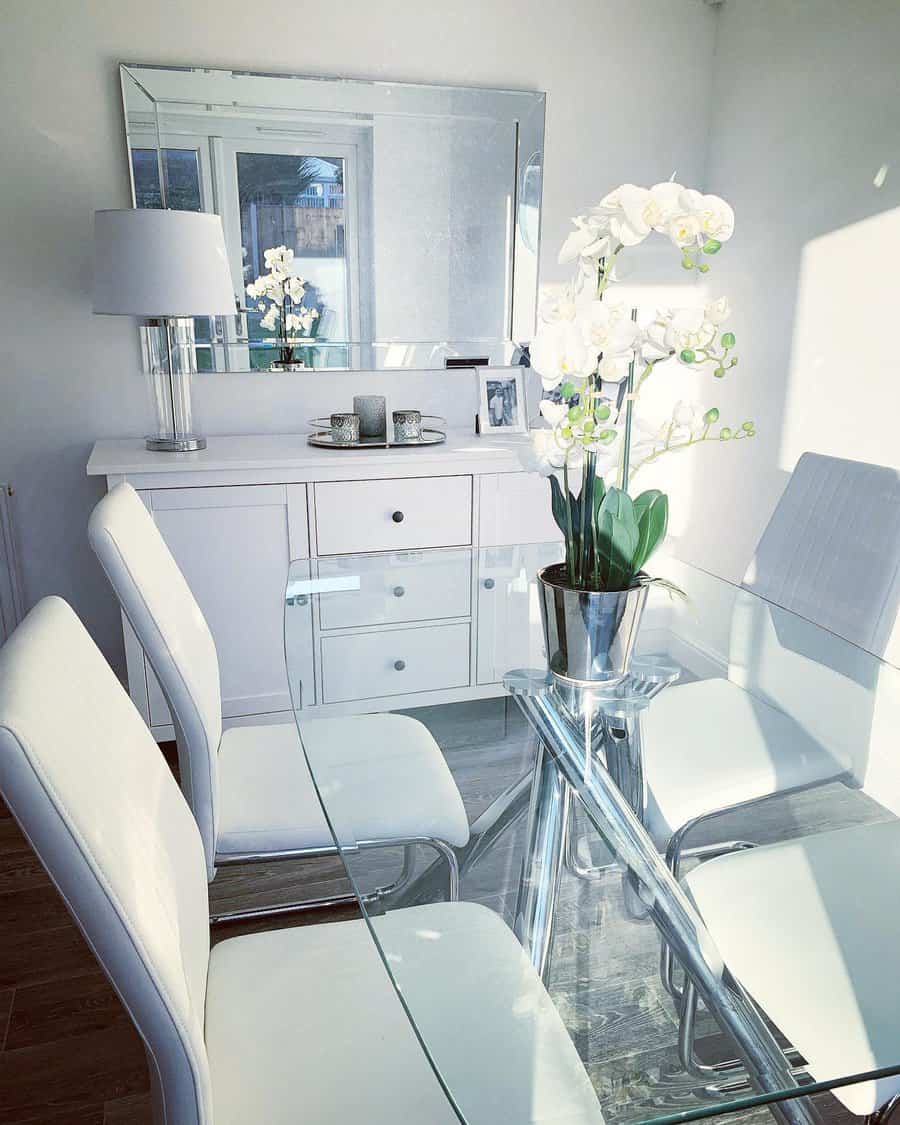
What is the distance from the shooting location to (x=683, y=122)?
3207 mm

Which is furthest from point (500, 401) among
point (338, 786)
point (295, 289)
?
point (338, 786)

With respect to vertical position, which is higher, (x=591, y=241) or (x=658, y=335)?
(x=591, y=241)

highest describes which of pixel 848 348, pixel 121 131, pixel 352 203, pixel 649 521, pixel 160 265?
pixel 121 131

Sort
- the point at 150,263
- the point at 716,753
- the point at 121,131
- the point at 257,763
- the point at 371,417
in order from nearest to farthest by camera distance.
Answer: the point at 716,753, the point at 257,763, the point at 150,263, the point at 121,131, the point at 371,417

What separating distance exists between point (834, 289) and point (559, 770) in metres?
2.05

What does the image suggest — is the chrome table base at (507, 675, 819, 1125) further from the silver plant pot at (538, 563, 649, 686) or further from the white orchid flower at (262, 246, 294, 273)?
the white orchid flower at (262, 246, 294, 273)

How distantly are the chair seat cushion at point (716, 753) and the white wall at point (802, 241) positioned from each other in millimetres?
1323

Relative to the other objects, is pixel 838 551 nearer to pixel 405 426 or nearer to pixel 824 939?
pixel 824 939

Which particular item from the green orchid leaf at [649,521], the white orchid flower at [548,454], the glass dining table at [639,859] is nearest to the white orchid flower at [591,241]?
the white orchid flower at [548,454]

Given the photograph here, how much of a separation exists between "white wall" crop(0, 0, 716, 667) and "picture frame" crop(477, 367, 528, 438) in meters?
0.22

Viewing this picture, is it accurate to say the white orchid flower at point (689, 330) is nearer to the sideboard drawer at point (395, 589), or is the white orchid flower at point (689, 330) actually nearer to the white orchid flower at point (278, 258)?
the sideboard drawer at point (395, 589)

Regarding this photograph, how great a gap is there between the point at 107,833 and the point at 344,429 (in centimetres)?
201

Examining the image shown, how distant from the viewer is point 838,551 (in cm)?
202

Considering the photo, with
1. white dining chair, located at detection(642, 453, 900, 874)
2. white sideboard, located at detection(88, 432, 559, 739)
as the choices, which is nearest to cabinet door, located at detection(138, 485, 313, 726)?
white sideboard, located at detection(88, 432, 559, 739)
